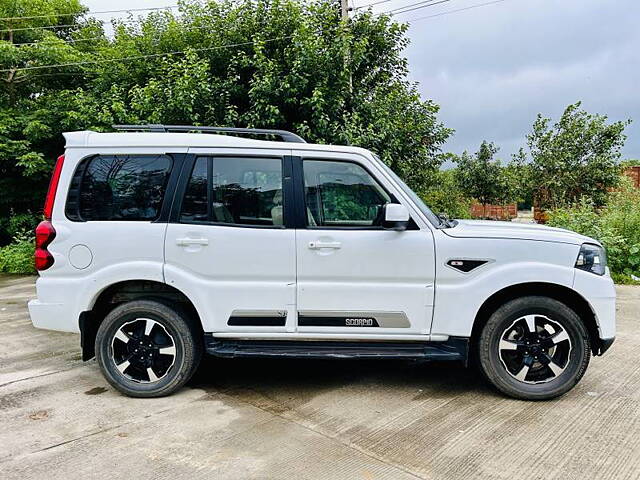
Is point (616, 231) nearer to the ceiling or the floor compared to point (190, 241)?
nearer to the floor

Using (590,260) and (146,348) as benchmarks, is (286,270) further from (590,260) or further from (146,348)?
(590,260)

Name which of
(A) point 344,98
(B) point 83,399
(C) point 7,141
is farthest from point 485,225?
(C) point 7,141

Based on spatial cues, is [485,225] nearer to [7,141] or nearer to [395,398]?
[395,398]

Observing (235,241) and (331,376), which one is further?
(331,376)

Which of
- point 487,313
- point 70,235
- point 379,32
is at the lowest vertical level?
point 487,313

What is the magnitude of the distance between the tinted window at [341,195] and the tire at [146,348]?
137cm

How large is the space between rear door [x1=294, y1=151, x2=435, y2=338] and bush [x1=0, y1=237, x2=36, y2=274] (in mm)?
10588

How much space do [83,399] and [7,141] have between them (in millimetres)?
11479

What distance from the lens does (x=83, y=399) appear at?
3828 mm

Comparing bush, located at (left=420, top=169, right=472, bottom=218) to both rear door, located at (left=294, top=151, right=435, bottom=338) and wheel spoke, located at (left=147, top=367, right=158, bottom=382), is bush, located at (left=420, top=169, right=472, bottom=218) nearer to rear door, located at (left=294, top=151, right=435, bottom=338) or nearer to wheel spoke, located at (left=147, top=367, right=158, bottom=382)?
rear door, located at (left=294, top=151, right=435, bottom=338)

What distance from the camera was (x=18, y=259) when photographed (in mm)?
11945

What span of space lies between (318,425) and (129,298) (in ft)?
6.10

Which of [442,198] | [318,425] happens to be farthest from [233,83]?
[442,198]

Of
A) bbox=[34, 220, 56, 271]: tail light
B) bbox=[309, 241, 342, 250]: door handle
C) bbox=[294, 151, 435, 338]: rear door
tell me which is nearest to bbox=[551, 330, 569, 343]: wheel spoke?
bbox=[294, 151, 435, 338]: rear door
